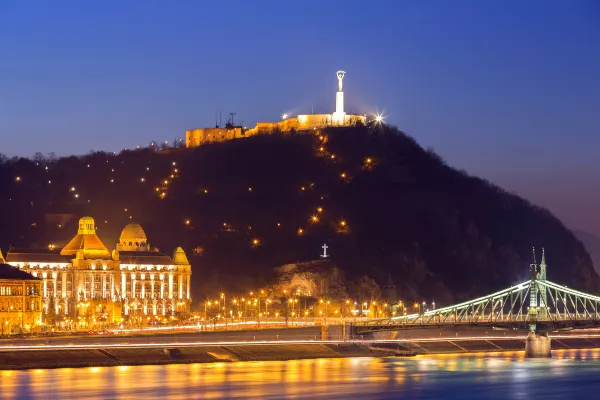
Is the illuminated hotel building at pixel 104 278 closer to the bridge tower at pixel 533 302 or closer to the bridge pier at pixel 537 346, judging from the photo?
the bridge tower at pixel 533 302

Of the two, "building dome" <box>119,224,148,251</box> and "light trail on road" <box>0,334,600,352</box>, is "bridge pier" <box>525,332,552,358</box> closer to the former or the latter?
"light trail on road" <box>0,334,600,352</box>

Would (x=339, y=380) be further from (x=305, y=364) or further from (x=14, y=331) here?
(x=14, y=331)

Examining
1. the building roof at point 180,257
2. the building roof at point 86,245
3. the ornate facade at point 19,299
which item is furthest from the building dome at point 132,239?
the ornate facade at point 19,299

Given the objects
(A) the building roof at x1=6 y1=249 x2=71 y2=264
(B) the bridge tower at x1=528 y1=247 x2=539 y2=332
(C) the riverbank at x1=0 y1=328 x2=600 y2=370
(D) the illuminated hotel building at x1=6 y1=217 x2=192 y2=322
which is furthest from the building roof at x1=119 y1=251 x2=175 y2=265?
(B) the bridge tower at x1=528 y1=247 x2=539 y2=332

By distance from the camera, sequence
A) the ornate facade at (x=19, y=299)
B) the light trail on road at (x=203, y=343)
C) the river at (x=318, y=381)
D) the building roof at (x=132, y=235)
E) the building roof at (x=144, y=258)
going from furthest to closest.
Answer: the building roof at (x=132, y=235)
the building roof at (x=144, y=258)
the ornate facade at (x=19, y=299)
the light trail on road at (x=203, y=343)
the river at (x=318, y=381)

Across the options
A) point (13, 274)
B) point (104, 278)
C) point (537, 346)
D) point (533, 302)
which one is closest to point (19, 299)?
point (13, 274)

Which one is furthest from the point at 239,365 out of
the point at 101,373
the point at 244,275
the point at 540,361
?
the point at 244,275
